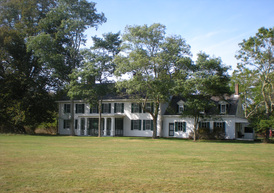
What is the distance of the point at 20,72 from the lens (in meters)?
37.9

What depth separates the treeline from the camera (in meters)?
28.1

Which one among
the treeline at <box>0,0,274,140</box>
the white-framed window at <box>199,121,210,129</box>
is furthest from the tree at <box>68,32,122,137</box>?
the white-framed window at <box>199,121,210,129</box>

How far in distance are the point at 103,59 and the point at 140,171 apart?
2658 cm

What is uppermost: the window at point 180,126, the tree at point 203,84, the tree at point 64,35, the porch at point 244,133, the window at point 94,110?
the tree at point 64,35

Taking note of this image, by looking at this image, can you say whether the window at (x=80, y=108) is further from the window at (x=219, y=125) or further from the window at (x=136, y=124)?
the window at (x=219, y=125)

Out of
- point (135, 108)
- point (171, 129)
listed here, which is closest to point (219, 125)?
point (171, 129)

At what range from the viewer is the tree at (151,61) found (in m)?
28.9

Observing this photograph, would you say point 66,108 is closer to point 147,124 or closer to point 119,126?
point 119,126

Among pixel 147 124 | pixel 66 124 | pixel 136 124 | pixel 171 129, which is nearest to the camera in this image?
pixel 171 129

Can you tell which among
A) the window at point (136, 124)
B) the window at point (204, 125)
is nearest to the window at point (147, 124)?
the window at point (136, 124)

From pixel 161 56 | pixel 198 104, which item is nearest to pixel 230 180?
pixel 198 104

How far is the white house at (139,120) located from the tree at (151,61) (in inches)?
176

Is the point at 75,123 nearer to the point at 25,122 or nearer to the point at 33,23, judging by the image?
the point at 25,122

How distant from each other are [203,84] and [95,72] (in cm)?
1270
